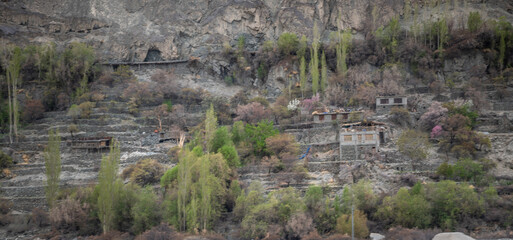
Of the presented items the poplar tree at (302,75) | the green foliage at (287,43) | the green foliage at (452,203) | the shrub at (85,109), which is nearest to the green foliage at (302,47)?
the green foliage at (287,43)

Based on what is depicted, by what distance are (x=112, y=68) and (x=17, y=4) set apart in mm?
17998

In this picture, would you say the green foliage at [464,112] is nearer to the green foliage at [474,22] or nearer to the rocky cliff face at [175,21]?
the green foliage at [474,22]

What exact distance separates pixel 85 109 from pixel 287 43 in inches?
1005

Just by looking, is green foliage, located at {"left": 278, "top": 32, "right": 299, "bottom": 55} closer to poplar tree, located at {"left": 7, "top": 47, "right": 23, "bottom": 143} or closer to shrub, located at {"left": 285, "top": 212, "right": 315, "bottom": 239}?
poplar tree, located at {"left": 7, "top": 47, "right": 23, "bottom": 143}

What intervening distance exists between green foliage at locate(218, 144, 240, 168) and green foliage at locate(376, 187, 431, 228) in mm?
13589

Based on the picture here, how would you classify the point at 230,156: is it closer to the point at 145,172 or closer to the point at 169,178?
the point at 169,178

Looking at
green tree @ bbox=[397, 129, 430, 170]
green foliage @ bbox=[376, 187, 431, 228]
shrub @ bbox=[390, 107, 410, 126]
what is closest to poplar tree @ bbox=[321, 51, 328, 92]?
shrub @ bbox=[390, 107, 410, 126]

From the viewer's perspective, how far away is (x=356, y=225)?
3897 centimetres

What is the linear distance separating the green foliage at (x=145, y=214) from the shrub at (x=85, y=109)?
23.1 metres

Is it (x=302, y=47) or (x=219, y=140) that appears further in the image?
(x=302, y=47)

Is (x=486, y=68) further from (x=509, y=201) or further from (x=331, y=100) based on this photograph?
(x=509, y=201)

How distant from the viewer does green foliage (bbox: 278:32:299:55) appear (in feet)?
239

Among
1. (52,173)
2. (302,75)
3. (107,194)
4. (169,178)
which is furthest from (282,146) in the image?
(52,173)

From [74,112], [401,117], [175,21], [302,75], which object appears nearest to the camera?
[401,117]
